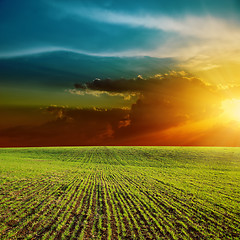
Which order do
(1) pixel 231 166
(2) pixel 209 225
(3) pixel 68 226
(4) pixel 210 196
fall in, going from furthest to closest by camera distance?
(1) pixel 231 166
(4) pixel 210 196
(2) pixel 209 225
(3) pixel 68 226

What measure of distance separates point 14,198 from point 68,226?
9009 millimetres

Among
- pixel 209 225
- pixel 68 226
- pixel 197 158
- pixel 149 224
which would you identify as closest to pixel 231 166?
pixel 197 158

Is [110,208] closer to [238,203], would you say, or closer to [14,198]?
[14,198]

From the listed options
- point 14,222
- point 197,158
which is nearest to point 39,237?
point 14,222

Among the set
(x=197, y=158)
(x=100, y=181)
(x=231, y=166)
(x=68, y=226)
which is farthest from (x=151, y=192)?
(x=197, y=158)

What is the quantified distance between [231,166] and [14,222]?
4208cm

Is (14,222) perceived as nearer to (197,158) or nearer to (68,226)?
(68,226)

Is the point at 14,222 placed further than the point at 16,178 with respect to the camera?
No

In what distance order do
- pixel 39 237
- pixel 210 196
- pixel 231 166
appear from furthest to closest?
pixel 231 166 < pixel 210 196 < pixel 39 237

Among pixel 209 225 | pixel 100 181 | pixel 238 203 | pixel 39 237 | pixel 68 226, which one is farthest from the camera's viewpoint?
pixel 100 181

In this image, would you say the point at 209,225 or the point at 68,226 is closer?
the point at 68,226

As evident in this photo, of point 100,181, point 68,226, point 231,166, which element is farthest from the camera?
point 231,166

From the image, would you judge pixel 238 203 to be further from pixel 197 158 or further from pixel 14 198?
pixel 197 158

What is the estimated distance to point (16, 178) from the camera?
94.4 feet
